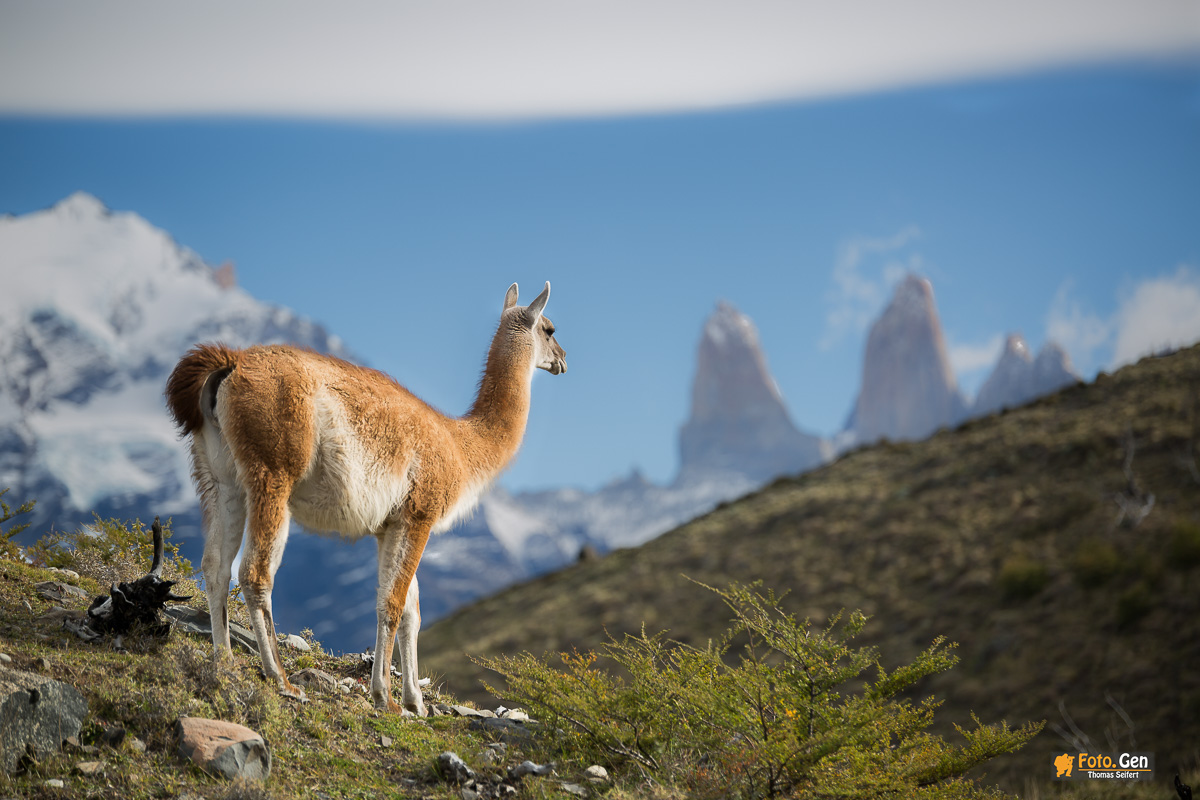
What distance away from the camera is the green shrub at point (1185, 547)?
27.9m

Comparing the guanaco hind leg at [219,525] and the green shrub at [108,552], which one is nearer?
the guanaco hind leg at [219,525]

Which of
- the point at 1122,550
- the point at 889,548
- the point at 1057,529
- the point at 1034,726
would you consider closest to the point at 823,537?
the point at 889,548

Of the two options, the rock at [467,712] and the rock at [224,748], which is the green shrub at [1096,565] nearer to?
the rock at [467,712]

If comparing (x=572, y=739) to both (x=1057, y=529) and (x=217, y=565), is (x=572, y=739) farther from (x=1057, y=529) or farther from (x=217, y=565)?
(x=1057, y=529)

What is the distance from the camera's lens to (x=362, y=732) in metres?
7.22

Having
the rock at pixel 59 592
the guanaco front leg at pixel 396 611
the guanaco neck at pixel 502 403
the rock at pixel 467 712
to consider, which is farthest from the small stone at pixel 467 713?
the rock at pixel 59 592

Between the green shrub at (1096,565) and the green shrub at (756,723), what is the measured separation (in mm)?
25232

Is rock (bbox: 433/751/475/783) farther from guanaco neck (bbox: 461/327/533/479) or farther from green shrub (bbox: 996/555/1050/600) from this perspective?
green shrub (bbox: 996/555/1050/600)

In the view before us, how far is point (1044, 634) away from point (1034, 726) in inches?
934

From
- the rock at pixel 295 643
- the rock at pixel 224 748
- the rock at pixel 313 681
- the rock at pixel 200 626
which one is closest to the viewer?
the rock at pixel 224 748

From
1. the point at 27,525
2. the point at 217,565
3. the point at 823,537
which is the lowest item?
the point at 217,565

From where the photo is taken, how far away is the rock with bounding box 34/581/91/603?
841 cm

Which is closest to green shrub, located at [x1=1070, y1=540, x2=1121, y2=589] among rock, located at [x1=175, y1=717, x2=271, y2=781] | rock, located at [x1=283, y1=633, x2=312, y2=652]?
rock, located at [x1=283, y1=633, x2=312, y2=652]

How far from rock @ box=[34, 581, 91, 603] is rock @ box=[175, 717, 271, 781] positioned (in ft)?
10.2
